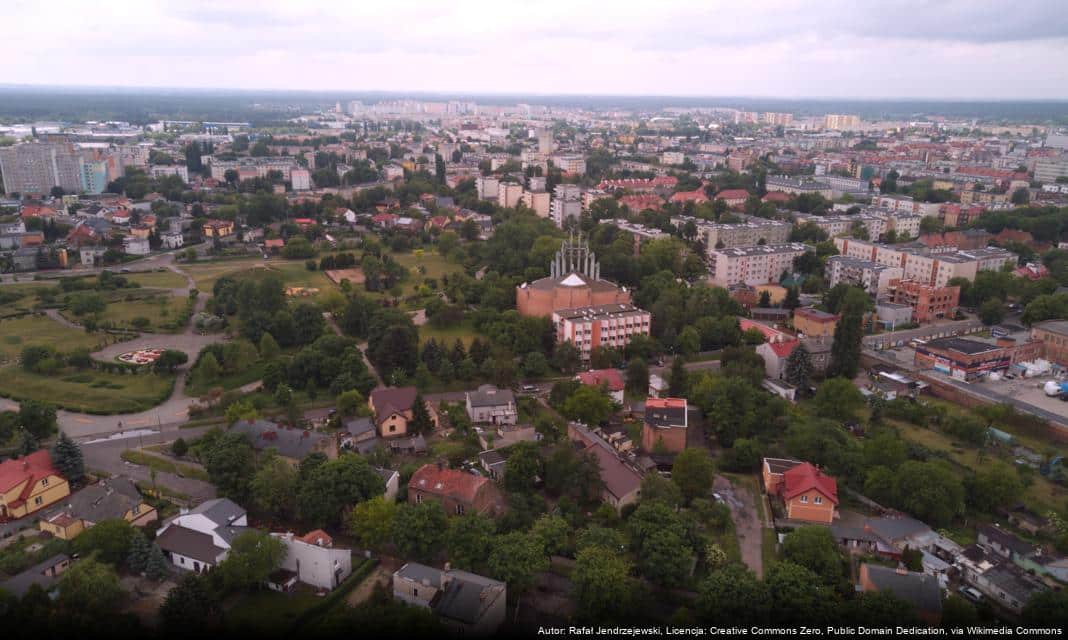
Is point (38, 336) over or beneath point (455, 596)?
beneath

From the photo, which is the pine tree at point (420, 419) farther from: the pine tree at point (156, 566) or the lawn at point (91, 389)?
the lawn at point (91, 389)

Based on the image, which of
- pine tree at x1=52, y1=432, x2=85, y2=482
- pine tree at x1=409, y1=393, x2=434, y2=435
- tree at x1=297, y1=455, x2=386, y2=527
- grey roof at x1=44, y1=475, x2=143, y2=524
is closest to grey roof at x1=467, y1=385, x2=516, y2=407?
pine tree at x1=409, y1=393, x2=434, y2=435

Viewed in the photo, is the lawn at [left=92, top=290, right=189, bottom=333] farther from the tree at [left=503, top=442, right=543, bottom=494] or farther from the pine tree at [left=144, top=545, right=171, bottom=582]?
the tree at [left=503, top=442, right=543, bottom=494]

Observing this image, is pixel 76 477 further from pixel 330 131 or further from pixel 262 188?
pixel 330 131

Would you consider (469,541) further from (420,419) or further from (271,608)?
(420,419)

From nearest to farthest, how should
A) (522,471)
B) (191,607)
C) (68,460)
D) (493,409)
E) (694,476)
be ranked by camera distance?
1. (191,607)
2. (694,476)
3. (522,471)
4. (68,460)
5. (493,409)

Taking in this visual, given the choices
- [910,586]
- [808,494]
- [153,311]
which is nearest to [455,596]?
[910,586]

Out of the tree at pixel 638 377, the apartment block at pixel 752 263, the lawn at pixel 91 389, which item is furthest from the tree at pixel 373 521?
the apartment block at pixel 752 263

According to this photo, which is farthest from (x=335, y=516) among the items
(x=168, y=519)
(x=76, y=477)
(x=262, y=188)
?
(x=262, y=188)
